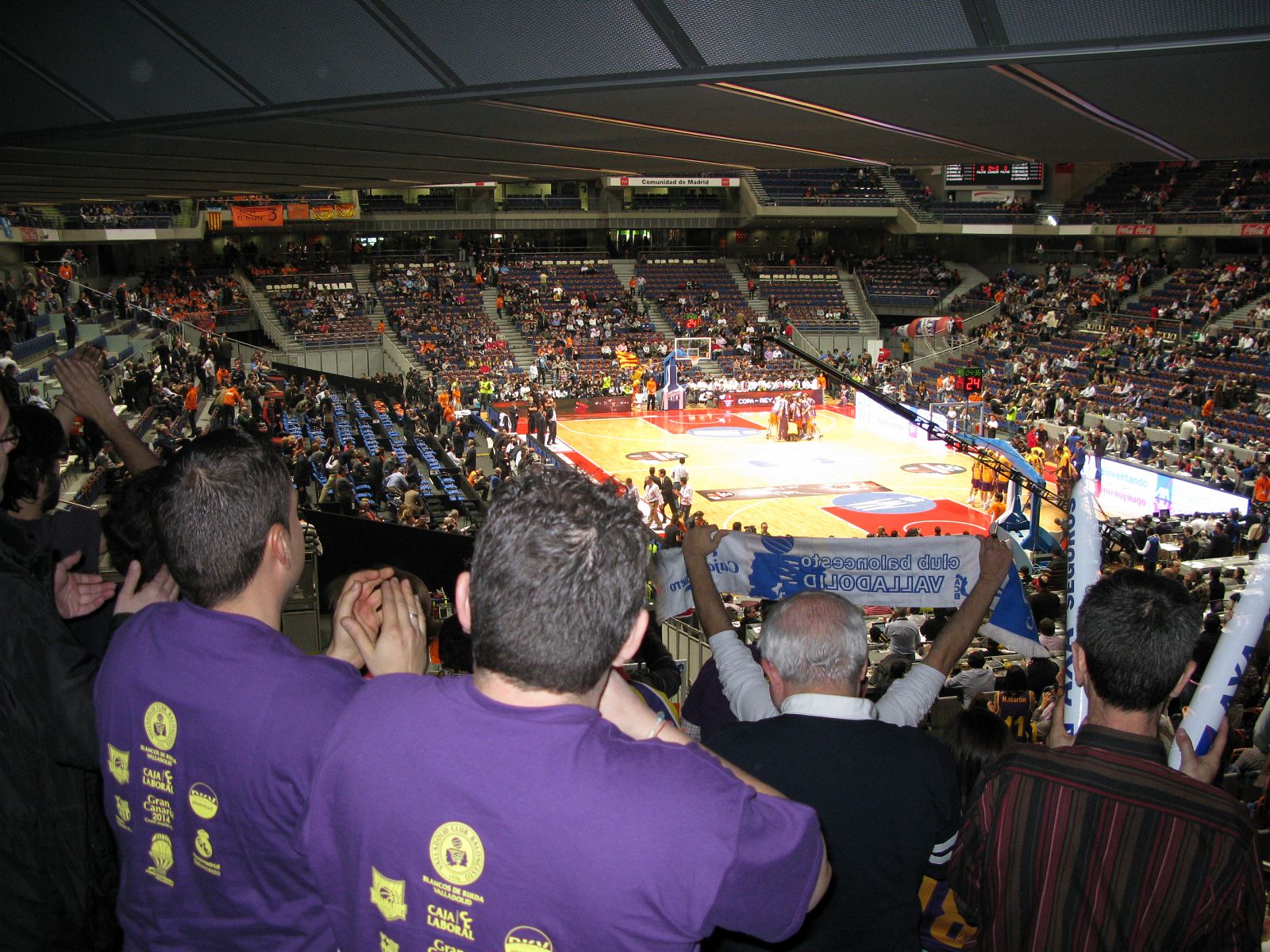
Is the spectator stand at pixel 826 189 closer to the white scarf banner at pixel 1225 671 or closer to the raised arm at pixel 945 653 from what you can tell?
the raised arm at pixel 945 653

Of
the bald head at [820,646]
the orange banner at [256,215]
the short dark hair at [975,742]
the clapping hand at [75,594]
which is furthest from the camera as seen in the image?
the orange banner at [256,215]

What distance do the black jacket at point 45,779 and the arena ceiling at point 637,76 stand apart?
5.61ft

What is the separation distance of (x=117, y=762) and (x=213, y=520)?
0.50m

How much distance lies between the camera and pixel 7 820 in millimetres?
2051

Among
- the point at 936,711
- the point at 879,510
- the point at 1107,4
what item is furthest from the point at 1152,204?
the point at 1107,4

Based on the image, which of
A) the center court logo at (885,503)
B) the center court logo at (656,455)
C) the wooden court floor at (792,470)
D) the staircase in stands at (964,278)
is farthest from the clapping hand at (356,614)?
the staircase in stands at (964,278)

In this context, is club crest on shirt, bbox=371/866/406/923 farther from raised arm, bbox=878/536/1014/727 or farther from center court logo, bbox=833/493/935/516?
center court logo, bbox=833/493/935/516

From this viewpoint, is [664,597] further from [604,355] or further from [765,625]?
[604,355]

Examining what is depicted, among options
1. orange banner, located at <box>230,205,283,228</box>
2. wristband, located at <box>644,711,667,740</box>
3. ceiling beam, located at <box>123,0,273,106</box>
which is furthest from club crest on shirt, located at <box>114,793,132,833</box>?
orange banner, located at <box>230,205,283,228</box>

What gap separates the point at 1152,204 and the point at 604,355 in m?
21.1

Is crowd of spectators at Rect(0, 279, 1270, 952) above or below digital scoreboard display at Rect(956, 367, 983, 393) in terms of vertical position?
below

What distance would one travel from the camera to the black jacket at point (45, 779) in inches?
77.5

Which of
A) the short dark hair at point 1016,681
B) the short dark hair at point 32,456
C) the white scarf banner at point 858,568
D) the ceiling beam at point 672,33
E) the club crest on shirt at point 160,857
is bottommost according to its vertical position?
the short dark hair at point 1016,681

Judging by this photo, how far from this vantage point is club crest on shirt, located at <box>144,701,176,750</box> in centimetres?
183
